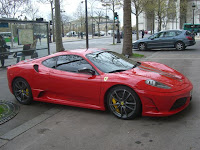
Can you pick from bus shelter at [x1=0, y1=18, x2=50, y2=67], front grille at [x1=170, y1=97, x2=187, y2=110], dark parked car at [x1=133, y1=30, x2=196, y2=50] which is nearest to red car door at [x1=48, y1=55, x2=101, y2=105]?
front grille at [x1=170, y1=97, x2=187, y2=110]

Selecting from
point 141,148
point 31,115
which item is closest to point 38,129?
point 31,115

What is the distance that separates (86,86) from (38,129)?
3.97 feet

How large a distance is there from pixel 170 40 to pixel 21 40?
1080cm

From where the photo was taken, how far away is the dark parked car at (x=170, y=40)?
56.3 feet

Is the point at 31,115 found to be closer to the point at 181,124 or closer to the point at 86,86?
the point at 86,86

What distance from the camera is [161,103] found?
160 inches

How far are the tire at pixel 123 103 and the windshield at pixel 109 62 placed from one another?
536 mm

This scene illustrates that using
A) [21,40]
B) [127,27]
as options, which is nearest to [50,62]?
[21,40]

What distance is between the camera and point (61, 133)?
4027 millimetres

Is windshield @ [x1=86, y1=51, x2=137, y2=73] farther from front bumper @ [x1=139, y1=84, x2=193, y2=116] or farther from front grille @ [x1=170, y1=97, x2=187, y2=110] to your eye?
front grille @ [x1=170, y1=97, x2=187, y2=110]

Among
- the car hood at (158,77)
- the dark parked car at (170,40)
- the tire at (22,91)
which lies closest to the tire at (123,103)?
the car hood at (158,77)

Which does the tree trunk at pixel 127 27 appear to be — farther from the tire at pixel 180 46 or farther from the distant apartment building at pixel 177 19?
the distant apartment building at pixel 177 19

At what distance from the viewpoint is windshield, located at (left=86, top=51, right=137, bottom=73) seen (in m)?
4.81

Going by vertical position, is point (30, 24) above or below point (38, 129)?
above
